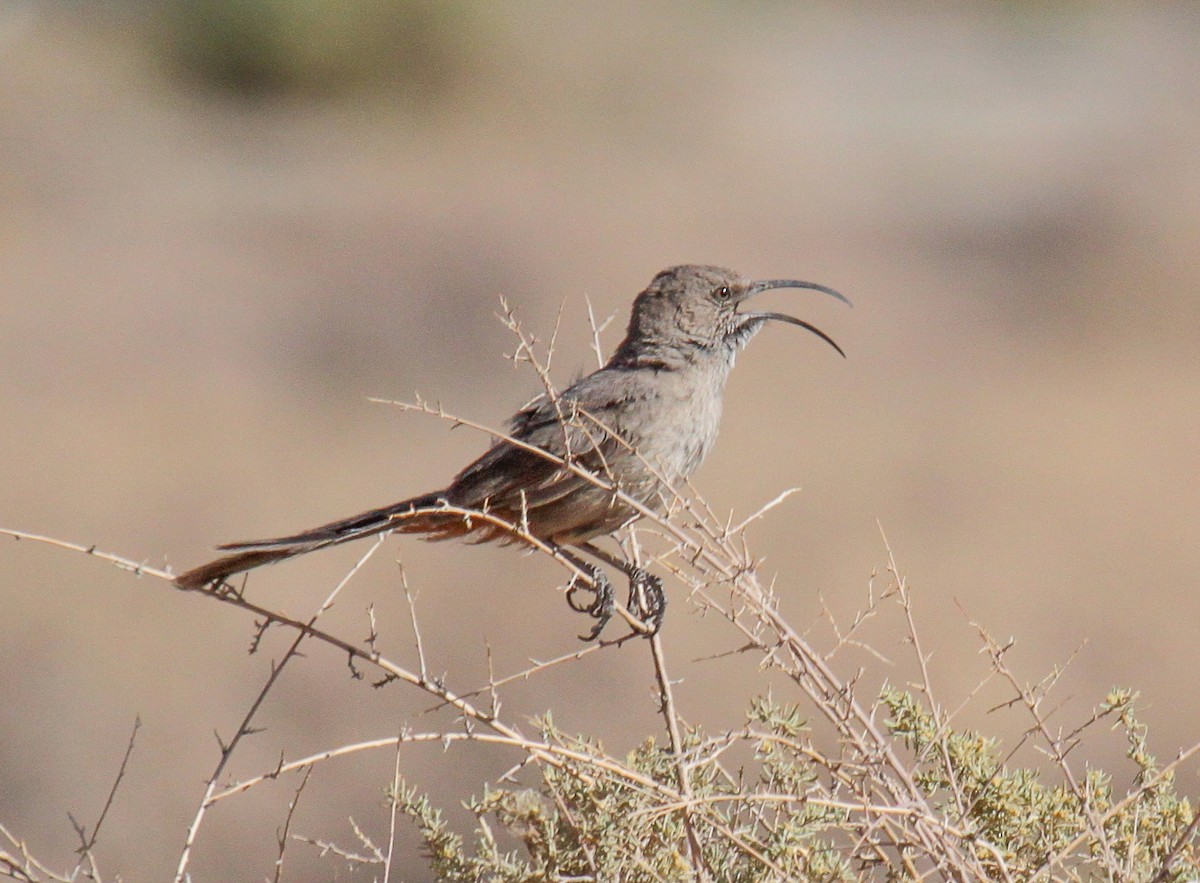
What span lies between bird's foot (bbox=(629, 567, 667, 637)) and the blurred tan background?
1.11 m

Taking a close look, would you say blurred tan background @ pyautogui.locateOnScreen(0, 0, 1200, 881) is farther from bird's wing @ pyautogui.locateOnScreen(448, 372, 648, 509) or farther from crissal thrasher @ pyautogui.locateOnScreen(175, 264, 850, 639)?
bird's wing @ pyautogui.locateOnScreen(448, 372, 648, 509)

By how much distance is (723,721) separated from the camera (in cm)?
897

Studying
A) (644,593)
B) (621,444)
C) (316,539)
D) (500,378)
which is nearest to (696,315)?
(621,444)

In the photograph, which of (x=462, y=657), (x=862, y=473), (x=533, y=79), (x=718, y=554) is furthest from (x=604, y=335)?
(x=533, y=79)

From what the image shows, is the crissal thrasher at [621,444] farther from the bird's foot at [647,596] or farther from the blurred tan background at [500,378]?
the blurred tan background at [500,378]

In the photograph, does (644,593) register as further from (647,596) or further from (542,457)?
(542,457)

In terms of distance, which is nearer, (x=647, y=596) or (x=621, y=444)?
(x=621, y=444)

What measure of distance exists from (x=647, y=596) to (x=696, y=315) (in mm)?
1034

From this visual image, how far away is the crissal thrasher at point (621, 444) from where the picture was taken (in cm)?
437

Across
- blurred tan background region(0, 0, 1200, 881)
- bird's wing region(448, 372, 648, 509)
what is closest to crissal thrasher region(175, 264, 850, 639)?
bird's wing region(448, 372, 648, 509)

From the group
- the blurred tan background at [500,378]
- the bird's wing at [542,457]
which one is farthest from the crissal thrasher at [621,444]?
the blurred tan background at [500,378]

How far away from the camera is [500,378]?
1291cm

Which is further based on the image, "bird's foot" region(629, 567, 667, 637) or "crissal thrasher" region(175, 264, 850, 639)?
"bird's foot" region(629, 567, 667, 637)

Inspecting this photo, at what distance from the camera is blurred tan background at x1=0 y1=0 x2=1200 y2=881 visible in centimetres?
923
